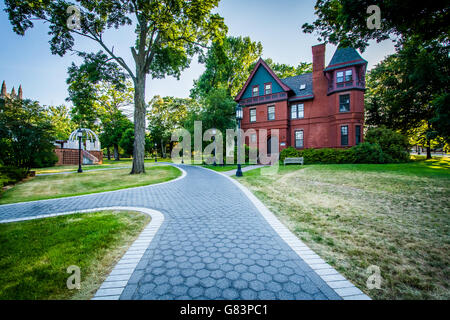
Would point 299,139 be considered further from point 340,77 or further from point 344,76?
point 344,76

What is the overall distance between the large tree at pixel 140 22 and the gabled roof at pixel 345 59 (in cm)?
1386

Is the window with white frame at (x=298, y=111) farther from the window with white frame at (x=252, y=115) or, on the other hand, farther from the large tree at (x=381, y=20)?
the large tree at (x=381, y=20)

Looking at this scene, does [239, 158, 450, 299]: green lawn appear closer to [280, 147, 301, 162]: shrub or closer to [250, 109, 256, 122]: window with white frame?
[280, 147, 301, 162]: shrub

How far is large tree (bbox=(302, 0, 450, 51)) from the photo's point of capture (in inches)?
208

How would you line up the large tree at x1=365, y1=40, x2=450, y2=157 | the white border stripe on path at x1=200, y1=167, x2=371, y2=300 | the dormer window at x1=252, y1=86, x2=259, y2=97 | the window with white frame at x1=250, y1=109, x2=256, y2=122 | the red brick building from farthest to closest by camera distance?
the window with white frame at x1=250, y1=109, x2=256, y2=122 → the dormer window at x1=252, y1=86, x2=259, y2=97 → the red brick building → the large tree at x1=365, y1=40, x2=450, y2=157 → the white border stripe on path at x1=200, y1=167, x2=371, y2=300

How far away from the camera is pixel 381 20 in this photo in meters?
6.41

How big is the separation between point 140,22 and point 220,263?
17.6 meters

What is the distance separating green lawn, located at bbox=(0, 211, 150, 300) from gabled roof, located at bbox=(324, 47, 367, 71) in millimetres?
24484

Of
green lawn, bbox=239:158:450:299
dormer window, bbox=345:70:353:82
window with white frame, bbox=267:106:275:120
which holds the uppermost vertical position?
dormer window, bbox=345:70:353:82

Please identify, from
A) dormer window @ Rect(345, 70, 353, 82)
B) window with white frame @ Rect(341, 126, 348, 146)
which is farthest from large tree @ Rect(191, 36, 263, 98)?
window with white frame @ Rect(341, 126, 348, 146)

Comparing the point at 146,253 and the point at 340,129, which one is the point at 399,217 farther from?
the point at 340,129

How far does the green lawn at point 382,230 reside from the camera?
2344 mm

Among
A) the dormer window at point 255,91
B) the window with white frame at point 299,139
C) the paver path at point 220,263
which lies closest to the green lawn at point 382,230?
the paver path at point 220,263
